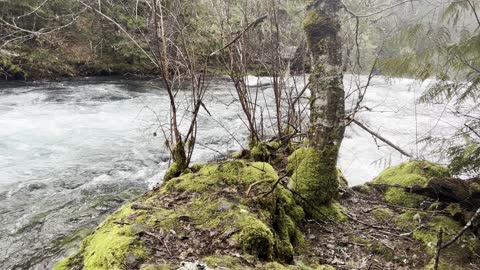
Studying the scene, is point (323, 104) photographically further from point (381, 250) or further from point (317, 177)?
point (381, 250)

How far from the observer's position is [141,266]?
2.48m

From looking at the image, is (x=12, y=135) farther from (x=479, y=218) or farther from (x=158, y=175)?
(x=479, y=218)

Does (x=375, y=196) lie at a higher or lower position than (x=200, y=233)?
lower

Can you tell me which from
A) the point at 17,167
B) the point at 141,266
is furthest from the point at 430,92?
the point at 17,167

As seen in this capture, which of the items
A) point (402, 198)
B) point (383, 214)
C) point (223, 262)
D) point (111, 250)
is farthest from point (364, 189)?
point (111, 250)

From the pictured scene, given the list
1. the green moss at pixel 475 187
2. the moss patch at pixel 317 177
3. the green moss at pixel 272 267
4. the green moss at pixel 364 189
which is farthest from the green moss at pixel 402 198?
the green moss at pixel 272 267

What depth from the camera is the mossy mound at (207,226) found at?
263cm

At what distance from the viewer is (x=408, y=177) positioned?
4777 millimetres

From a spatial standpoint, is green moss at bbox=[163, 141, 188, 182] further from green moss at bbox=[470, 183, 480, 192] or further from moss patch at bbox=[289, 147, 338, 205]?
green moss at bbox=[470, 183, 480, 192]

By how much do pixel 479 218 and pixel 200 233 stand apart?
104 inches

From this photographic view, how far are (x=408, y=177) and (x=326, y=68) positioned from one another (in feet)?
6.83

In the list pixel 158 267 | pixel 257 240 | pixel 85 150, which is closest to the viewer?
pixel 158 267

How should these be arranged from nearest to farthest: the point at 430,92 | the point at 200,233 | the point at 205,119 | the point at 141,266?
the point at 141,266 < the point at 200,233 < the point at 430,92 < the point at 205,119

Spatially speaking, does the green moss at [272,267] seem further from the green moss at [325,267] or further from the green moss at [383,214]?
the green moss at [383,214]
